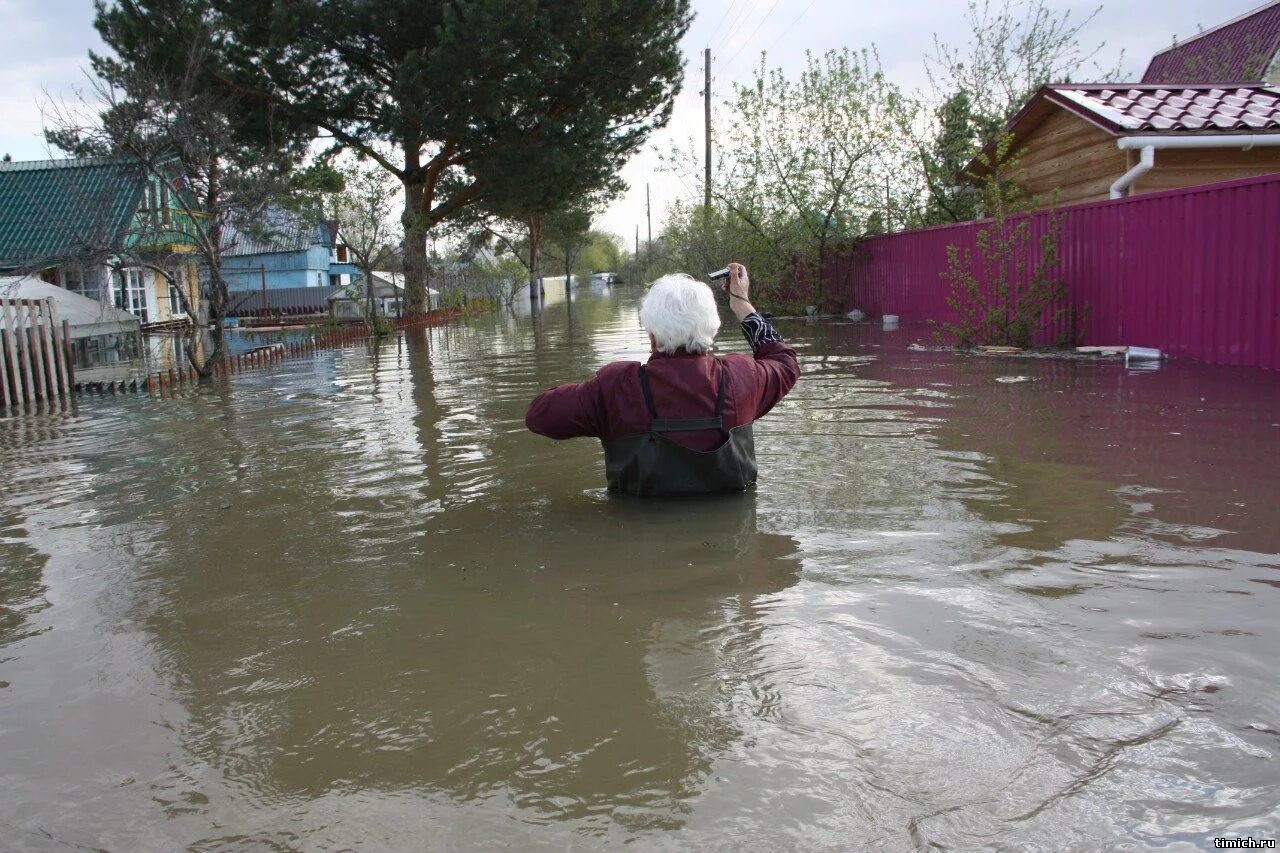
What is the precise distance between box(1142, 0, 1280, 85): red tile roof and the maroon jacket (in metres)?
23.3

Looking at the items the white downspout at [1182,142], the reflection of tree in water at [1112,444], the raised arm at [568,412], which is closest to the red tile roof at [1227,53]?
the white downspout at [1182,142]

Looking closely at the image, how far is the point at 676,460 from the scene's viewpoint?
5195mm

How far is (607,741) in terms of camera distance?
9.12ft

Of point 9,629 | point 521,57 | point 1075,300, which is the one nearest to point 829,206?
point 521,57

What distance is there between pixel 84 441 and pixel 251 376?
6.64 metres

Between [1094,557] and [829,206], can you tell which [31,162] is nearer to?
[829,206]

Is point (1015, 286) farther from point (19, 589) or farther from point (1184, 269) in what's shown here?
point (19, 589)

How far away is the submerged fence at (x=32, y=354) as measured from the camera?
12641 mm

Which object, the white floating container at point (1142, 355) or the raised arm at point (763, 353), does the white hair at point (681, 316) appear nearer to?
the raised arm at point (763, 353)

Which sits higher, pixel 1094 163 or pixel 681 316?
pixel 1094 163

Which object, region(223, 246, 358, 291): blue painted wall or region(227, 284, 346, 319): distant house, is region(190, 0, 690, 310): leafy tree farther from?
region(223, 246, 358, 291): blue painted wall

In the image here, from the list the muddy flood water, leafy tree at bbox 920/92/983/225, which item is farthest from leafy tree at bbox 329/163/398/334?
the muddy flood water

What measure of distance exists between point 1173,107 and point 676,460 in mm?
13117

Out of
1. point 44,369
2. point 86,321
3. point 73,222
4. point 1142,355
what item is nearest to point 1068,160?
point 1142,355
